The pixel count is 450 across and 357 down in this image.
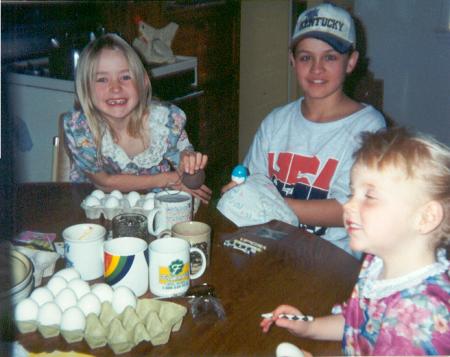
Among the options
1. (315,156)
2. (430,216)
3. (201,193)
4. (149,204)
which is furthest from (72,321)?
(315,156)

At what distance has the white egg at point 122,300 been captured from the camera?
83cm

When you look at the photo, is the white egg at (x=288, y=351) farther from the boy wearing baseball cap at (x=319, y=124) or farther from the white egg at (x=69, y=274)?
the boy wearing baseball cap at (x=319, y=124)

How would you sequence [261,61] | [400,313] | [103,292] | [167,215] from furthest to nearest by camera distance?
[261,61]
[167,215]
[103,292]
[400,313]

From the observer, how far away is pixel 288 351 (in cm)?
74

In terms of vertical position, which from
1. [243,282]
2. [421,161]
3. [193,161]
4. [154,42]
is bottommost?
[243,282]

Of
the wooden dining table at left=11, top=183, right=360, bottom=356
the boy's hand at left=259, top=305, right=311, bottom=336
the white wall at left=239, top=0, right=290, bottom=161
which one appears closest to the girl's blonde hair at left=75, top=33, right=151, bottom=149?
the wooden dining table at left=11, top=183, right=360, bottom=356

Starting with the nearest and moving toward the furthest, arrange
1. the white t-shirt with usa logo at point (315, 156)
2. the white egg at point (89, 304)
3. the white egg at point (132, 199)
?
1. the white egg at point (89, 304)
2. the white egg at point (132, 199)
3. the white t-shirt with usa logo at point (315, 156)

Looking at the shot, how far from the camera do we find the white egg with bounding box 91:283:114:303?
0.84m

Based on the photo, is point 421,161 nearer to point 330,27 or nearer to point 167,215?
point 167,215

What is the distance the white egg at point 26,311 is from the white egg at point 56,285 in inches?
1.7

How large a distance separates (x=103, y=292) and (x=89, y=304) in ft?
0.10

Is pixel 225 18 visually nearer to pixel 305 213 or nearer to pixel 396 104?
pixel 396 104

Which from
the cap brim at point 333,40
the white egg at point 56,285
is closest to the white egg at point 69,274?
the white egg at point 56,285

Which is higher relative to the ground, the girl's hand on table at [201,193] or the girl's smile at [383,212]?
the girl's smile at [383,212]
